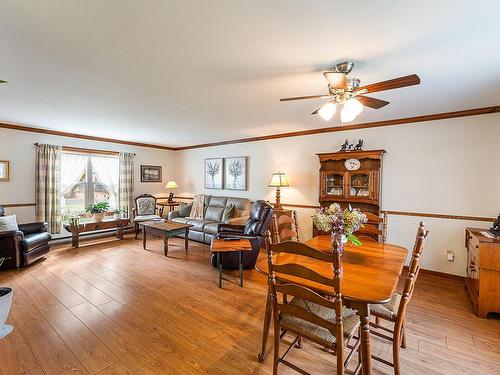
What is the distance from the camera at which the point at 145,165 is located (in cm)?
679

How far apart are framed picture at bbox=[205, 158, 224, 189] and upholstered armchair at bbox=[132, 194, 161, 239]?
1.50 metres

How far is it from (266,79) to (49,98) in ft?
9.15

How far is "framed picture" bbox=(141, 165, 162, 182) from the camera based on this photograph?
6.75 metres

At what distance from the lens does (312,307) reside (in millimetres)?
1809

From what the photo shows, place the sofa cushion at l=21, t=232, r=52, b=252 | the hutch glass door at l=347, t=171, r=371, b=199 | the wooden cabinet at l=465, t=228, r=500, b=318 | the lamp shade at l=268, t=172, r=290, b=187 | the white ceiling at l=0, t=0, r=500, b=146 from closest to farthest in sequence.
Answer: the white ceiling at l=0, t=0, r=500, b=146 → the wooden cabinet at l=465, t=228, r=500, b=318 → the sofa cushion at l=21, t=232, r=52, b=252 → the hutch glass door at l=347, t=171, r=371, b=199 → the lamp shade at l=268, t=172, r=290, b=187

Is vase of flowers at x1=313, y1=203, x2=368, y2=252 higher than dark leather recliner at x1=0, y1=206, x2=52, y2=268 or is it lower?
higher

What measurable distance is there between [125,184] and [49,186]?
5.09 feet

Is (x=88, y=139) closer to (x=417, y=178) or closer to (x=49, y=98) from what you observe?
(x=49, y=98)

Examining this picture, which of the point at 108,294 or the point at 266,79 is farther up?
the point at 266,79

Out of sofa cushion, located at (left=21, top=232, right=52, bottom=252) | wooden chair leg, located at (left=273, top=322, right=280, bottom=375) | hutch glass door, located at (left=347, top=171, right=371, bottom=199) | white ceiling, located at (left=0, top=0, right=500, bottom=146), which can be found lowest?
wooden chair leg, located at (left=273, top=322, right=280, bottom=375)

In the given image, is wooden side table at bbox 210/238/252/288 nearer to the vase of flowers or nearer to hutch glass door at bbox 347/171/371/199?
the vase of flowers

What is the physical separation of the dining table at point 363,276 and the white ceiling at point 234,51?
1659 millimetres

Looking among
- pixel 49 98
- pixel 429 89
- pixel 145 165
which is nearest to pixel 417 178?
pixel 429 89

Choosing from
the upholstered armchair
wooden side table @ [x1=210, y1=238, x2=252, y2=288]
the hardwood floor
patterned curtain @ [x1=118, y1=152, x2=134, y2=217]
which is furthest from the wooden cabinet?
patterned curtain @ [x1=118, y1=152, x2=134, y2=217]
